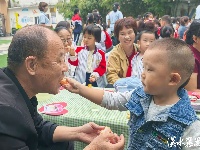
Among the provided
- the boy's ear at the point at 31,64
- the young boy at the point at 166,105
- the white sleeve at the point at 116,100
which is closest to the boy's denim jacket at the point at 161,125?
the young boy at the point at 166,105

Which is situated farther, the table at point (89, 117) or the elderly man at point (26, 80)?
the table at point (89, 117)

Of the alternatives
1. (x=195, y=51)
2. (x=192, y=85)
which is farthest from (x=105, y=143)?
(x=195, y=51)

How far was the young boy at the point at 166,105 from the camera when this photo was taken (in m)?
1.58

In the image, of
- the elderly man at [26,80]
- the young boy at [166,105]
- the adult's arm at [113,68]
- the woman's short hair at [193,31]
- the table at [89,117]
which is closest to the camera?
the elderly man at [26,80]

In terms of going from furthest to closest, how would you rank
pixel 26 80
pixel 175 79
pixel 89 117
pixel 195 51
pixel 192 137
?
pixel 195 51 → pixel 89 117 → pixel 26 80 → pixel 175 79 → pixel 192 137

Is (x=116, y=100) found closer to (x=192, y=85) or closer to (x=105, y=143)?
(x=105, y=143)

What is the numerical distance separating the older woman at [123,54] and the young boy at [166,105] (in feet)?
6.17

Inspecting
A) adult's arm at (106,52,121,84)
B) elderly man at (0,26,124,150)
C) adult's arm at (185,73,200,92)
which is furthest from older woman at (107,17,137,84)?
elderly man at (0,26,124,150)

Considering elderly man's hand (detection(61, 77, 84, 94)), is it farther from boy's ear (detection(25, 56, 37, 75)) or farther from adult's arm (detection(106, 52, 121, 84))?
A: adult's arm (detection(106, 52, 121, 84))

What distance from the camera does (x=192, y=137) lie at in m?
1.54

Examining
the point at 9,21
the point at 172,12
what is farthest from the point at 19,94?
the point at 9,21

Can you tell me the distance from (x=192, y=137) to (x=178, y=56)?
48cm

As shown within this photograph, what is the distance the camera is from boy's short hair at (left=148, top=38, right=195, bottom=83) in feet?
5.36

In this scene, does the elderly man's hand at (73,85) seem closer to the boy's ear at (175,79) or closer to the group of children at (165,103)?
the group of children at (165,103)
